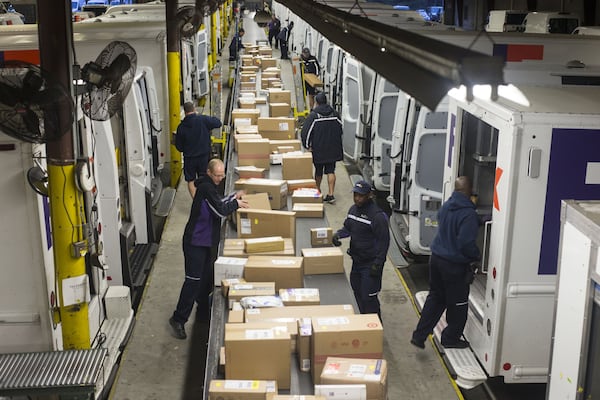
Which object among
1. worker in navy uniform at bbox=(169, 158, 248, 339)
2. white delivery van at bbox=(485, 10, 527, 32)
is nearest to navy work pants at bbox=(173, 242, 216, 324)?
worker in navy uniform at bbox=(169, 158, 248, 339)

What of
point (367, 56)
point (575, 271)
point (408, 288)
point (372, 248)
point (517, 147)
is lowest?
point (408, 288)

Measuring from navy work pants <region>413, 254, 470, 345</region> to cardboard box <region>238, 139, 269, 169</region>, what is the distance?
11.6ft

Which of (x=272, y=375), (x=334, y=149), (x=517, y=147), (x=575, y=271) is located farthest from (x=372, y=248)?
(x=334, y=149)

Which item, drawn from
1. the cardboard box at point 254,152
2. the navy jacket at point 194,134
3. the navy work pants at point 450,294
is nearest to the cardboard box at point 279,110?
the navy jacket at point 194,134

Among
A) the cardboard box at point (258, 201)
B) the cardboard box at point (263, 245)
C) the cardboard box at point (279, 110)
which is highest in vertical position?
the cardboard box at point (279, 110)

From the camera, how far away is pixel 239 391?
4391 mm

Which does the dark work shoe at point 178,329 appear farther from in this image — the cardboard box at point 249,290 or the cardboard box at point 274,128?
the cardboard box at point 274,128

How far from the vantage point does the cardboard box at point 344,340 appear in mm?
4766

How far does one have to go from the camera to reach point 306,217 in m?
8.02

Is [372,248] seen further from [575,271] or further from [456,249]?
[575,271]

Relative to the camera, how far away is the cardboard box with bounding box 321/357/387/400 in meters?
4.43

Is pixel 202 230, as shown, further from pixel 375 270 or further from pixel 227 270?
pixel 375 270

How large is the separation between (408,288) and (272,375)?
14.3 feet

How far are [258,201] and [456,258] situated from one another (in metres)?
2.26
